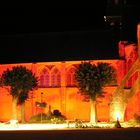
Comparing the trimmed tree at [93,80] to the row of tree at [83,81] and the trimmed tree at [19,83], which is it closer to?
the row of tree at [83,81]

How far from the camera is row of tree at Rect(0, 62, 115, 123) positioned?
48812 millimetres

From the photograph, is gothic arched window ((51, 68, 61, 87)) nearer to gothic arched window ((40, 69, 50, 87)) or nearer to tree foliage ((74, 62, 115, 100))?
gothic arched window ((40, 69, 50, 87))

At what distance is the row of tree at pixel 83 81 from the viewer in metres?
48.8

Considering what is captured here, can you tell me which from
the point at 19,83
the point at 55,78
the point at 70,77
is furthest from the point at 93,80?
the point at 55,78

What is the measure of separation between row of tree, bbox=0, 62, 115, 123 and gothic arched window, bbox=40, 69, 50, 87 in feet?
19.0

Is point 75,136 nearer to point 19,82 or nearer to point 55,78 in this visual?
point 19,82

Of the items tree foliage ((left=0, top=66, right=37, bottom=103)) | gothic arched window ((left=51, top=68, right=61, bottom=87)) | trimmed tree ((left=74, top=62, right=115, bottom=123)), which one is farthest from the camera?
gothic arched window ((left=51, top=68, right=61, bottom=87))

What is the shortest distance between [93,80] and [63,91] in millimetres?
9486

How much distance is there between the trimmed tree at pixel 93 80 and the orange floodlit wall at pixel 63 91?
6.04 m

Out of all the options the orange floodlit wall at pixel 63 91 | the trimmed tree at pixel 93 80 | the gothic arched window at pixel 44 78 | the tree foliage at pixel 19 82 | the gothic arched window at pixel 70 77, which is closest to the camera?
the trimmed tree at pixel 93 80

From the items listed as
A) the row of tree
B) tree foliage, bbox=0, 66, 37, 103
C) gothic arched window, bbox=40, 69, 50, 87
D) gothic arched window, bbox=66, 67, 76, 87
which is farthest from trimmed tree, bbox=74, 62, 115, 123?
gothic arched window, bbox=40, 69, 50, 87

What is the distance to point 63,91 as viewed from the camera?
57750mm

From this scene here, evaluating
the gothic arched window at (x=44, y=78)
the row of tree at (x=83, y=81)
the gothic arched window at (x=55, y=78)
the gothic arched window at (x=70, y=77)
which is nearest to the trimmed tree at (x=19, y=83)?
the row of tree at (x=83, y=81)

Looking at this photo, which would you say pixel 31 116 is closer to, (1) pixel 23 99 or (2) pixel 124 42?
(1) pixel 23 99
